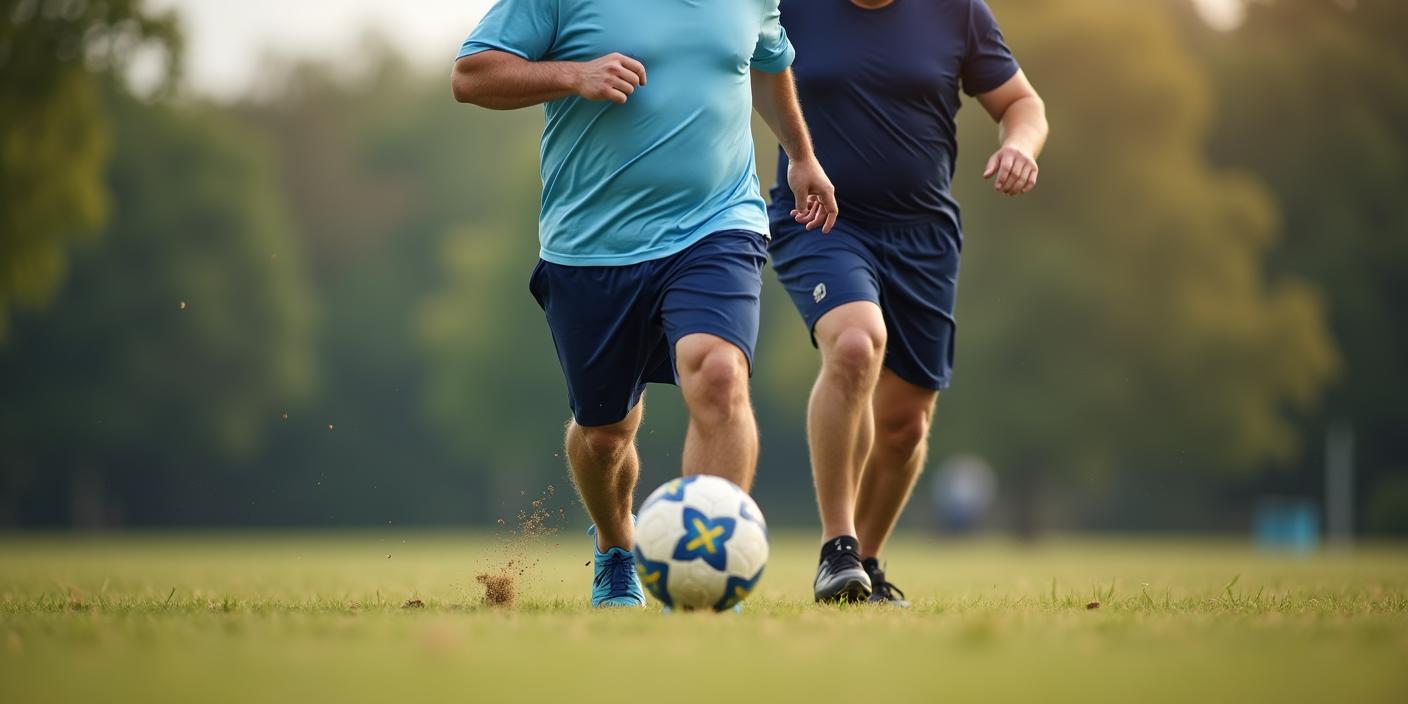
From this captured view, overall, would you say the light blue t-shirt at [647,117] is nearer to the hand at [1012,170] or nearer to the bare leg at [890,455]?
the hand at [1012,170]

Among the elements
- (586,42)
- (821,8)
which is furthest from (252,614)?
(821,8)

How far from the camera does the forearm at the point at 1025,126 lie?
702 cm

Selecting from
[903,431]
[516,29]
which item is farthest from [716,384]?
[903,431]

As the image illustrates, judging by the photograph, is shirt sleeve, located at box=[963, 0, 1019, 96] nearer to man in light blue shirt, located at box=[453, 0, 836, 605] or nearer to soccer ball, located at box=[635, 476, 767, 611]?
man in light blue shirt, located at box=[453, 0, 836, 605]

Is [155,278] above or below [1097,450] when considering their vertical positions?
above

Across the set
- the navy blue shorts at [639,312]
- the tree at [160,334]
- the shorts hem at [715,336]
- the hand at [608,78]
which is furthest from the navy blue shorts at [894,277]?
the tree at [160,334]

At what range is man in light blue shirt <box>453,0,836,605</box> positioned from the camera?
5.66 meters

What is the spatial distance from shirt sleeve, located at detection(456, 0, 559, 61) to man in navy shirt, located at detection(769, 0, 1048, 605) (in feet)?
4.46

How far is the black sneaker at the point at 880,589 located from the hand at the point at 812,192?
4.75 feet

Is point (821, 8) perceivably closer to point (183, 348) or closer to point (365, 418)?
point (183, 348)

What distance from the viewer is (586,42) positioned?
598cm

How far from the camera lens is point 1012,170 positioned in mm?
6715

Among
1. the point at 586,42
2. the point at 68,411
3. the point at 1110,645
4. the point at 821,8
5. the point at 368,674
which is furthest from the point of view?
the point at 68,411

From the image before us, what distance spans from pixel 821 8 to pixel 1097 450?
23015mm
